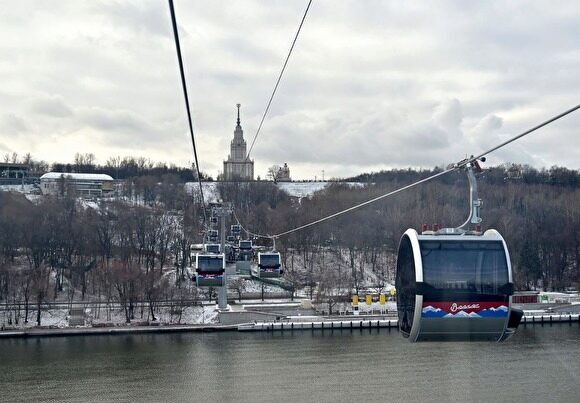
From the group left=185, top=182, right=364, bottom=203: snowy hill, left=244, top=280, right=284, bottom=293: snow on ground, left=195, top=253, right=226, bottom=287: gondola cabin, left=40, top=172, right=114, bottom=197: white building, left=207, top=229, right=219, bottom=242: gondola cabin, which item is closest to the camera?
left=195, top=253, right=226, bottom=287: gondola cabin

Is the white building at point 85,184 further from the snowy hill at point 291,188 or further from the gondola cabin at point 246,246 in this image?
the gondola cabin at point 246,246

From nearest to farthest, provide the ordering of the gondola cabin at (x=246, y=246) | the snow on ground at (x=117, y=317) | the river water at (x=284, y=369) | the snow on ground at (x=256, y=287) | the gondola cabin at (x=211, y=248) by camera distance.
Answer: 1. the river water at (x=284, y=369)
2. the gondola cabin at (x=211, y=248)
3. the gondola cabin at (x=246, y=246)
4. the snow on ground at (x=117, y=317)
5. the snow on ground at (x=256, y=287)

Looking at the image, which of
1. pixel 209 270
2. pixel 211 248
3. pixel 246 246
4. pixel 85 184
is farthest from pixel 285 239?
pixel 85 184

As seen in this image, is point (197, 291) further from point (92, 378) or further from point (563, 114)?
point (563, 114)

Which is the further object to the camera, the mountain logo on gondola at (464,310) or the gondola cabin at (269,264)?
the gondola cabin at (269,264)

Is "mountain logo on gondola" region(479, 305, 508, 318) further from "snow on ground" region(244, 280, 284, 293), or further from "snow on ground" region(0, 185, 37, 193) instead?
"snow on ground" region(0, 185, 37, 193)

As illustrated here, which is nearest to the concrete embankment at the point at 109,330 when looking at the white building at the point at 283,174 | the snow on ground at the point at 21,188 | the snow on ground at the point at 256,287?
the snow on ground at the point at 256,287

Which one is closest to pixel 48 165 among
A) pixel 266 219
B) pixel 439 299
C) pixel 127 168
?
pixel 127 168

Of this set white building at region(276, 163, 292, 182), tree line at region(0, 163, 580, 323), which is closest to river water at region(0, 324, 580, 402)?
tree line at region(0, 163, 580, 323)
